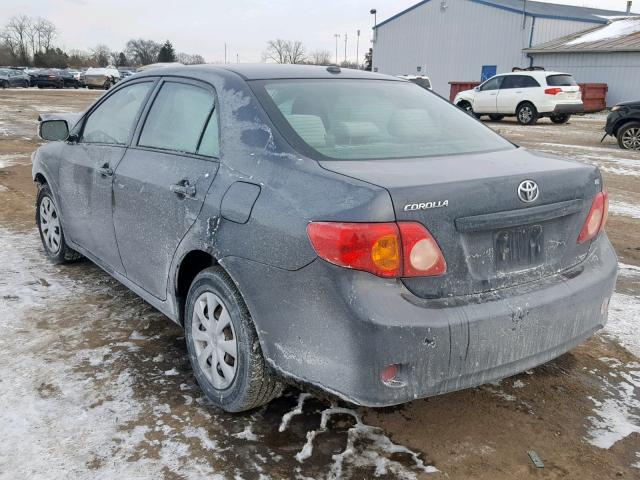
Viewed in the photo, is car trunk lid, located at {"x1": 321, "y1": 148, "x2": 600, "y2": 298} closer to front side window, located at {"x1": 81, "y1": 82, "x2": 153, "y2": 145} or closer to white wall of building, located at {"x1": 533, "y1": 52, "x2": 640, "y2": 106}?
front side window, located at {"x1": 81, "y1": 82, "x2": 153, "y2": 145}

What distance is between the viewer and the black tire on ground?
8.38ft

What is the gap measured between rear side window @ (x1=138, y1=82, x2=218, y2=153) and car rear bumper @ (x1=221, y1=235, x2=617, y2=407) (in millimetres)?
892

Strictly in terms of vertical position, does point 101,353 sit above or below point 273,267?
below

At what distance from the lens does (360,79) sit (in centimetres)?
346

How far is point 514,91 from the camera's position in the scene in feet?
65.2

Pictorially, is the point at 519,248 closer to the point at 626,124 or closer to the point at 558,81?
the point at 626,124

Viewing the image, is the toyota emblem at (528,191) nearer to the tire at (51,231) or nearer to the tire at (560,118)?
the tire at (51,231)

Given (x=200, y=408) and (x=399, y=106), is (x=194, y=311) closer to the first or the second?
(x=200, y=408)

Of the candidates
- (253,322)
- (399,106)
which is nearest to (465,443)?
(253,322)

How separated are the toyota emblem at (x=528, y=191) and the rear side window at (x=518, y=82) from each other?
1843 cm

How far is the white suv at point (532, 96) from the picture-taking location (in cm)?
1906

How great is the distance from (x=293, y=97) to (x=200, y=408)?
5.23 feet

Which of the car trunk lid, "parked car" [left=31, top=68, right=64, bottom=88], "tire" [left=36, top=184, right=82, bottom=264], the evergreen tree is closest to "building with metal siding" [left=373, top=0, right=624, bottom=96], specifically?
"parked car" [left=31, top=68, right=64, bottom=88]

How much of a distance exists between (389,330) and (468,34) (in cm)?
3833
